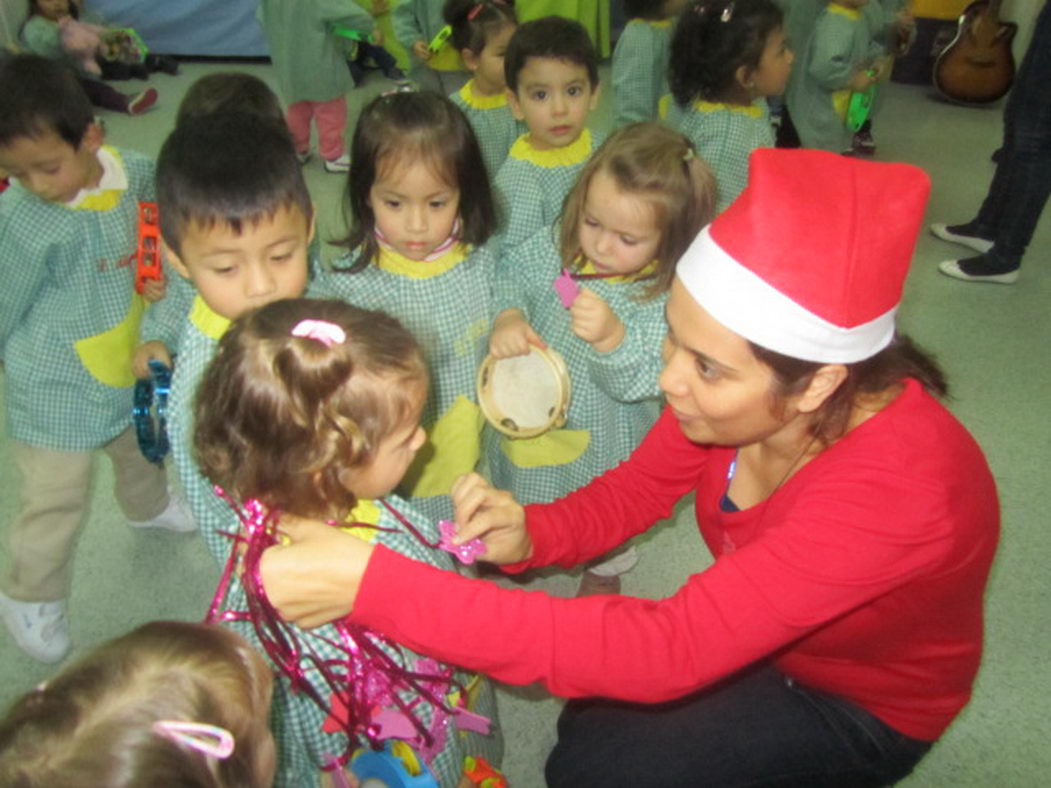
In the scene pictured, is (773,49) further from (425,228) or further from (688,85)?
(425,228)

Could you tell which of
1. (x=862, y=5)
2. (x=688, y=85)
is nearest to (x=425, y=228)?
(x=688, y=85)

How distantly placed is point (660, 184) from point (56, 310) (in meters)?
1.19

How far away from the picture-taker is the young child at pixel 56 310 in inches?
57.4

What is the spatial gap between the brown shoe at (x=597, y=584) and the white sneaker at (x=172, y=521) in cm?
100

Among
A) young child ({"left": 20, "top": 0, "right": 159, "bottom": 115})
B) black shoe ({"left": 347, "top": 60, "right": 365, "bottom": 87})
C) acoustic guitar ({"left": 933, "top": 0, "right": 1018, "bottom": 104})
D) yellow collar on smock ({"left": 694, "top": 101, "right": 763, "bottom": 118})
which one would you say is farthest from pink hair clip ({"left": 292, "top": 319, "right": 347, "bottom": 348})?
acoustic guitar ({"left": 933, "top": 0, "right": 1018, "bottom": 104})

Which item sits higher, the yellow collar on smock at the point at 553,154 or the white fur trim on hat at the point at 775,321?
the white fur trim on hat at the point at 775,321

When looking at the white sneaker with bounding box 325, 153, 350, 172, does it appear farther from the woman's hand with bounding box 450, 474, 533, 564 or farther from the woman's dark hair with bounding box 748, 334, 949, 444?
the woman's dark hair with bounding box 748, 334, 949, 444

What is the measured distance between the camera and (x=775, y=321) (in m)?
0.88

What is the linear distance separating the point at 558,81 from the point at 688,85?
2.36 feet

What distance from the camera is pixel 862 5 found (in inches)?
132

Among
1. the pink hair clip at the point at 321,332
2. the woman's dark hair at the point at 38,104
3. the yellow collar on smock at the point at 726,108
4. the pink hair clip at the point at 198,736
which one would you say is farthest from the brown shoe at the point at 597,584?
the yellow collar on smock at the point at 726,108

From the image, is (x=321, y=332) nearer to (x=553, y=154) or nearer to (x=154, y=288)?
(x=154, y=288)

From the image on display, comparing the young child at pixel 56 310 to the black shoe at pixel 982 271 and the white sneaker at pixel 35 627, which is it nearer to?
the white sneaker at pixel 35 627

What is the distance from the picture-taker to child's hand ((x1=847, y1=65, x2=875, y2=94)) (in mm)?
3408
